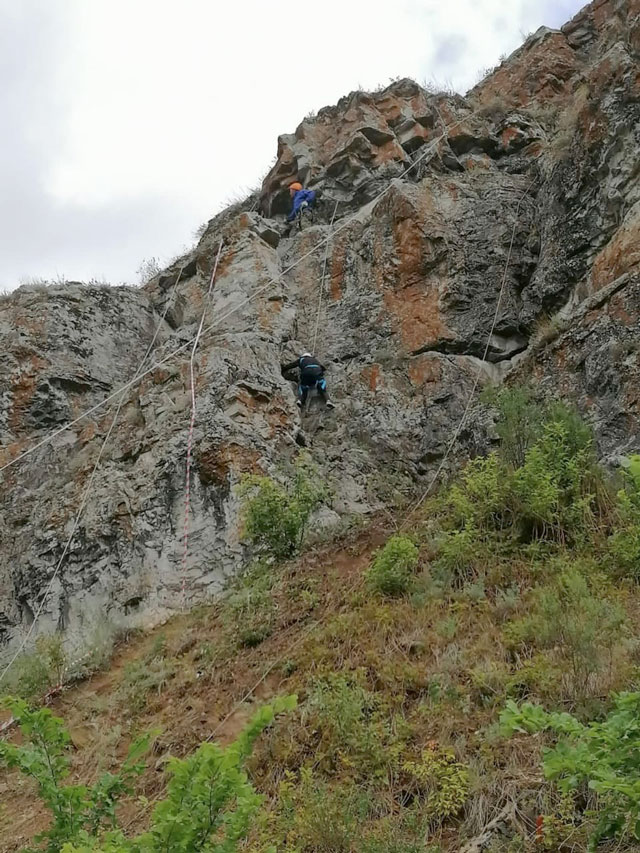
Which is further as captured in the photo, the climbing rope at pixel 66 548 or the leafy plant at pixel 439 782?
the climbing rope at pixel 66 548

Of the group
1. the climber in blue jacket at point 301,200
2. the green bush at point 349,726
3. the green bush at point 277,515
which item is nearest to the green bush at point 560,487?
the green bush at point 349,726

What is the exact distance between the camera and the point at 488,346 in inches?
423

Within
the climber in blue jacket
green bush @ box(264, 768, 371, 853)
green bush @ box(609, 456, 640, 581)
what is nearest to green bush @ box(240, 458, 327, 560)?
green bush @ box(609, 456, 640, 581)

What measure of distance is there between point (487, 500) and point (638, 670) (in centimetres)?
287

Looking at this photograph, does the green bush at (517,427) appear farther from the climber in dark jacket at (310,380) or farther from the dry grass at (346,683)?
the climber in dark jacket at (310,380)

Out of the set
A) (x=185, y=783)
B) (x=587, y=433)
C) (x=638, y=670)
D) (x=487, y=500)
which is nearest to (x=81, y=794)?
(x=185, y=783)

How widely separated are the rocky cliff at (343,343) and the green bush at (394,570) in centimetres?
227

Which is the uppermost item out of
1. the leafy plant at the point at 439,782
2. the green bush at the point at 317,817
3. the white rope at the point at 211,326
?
the white rope at the point at 211,326

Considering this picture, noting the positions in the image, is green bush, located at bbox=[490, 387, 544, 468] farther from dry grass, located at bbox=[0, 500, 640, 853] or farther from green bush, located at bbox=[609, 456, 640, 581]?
green bush, located at bbox=[609, 456, 640, 581]

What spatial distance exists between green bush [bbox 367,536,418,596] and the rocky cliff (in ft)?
7.46

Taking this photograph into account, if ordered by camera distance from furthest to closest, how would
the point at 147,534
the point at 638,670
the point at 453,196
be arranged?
the point at 453,196
the point at 147,534
the point at 638,670

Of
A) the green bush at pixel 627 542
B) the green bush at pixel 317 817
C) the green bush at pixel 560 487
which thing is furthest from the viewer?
the green bush at pixel 560 487

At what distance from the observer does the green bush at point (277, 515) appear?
8.14m

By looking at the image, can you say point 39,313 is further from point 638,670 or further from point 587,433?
point 638,670
